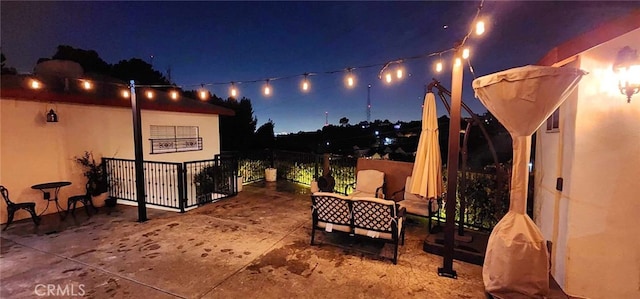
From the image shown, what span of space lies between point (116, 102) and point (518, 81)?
802cm

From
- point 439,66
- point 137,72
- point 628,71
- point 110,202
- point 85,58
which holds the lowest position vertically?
point 110,202

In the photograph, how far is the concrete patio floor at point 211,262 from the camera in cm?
288

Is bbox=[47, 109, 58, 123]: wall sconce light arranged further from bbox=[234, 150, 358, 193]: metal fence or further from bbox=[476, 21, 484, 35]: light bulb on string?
bbox=[476, 21, 484, 35]: light bulb on string

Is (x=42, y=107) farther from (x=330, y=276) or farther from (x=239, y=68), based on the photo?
(x=239, y=68)

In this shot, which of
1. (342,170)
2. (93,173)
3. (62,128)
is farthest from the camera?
(342,170)

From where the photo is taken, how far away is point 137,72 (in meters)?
16.9

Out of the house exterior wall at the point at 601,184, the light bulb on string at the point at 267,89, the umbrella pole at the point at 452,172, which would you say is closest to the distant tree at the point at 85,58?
the light bulb on string at the point at 267,89

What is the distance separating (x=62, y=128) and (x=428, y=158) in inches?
295

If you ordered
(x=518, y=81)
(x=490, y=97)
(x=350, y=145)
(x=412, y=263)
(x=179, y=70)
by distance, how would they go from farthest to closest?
(x=350, y=145), (x=179, y=70), (x=412, y=263), (x=490, y=97), (x=518, y=81)

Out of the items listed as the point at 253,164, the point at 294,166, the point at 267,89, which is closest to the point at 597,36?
the point at 267,89

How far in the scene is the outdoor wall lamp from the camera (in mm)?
2262

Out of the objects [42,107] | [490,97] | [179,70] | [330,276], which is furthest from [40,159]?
[179,70]

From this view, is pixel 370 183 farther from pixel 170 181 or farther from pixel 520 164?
pixel 170 181

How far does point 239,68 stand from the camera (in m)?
12.9
